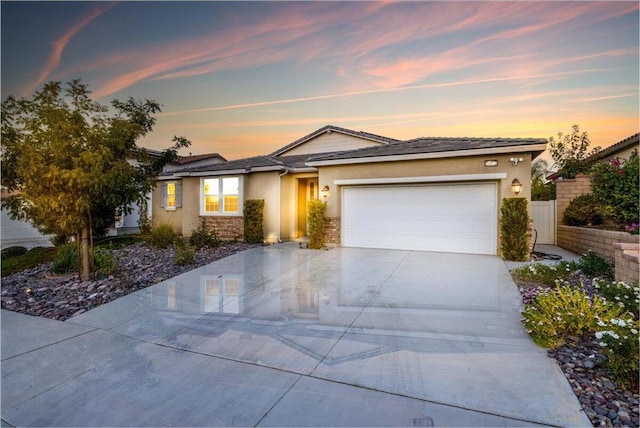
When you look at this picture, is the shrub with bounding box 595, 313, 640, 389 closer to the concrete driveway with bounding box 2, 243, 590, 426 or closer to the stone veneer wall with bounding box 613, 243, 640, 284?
the concrete driveway with bounding box 2, 243, 590, 426

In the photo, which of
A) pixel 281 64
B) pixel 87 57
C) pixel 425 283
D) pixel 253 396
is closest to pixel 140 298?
pixel 253 396

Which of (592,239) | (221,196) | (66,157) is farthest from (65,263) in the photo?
(592,239)

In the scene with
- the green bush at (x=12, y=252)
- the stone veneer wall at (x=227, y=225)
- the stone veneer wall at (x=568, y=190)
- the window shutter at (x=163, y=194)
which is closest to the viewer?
the stone veneer wall at (x=568, y=190)

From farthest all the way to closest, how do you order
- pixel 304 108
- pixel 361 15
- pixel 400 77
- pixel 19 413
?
1. pixel 304 108
2. pixel 400 77
3. pixel 361 15
4. pixel 19 413

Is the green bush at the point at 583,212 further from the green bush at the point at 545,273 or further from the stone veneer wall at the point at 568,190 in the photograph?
the green bush at the point at 545,273

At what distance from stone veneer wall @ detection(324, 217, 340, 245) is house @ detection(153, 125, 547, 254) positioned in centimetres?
4

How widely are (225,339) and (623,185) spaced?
1036cm

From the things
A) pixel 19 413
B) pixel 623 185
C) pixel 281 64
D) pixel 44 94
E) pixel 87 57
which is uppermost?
pixel 281 64

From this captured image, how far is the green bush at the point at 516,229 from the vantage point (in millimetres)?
8164

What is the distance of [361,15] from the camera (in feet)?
28.6

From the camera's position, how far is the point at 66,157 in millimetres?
6051

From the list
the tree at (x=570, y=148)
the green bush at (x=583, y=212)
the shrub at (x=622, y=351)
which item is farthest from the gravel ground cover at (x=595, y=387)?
the tree at (x=570, y=148)

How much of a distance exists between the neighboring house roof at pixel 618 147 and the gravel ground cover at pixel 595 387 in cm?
1243

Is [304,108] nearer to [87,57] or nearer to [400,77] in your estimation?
[400,77]
